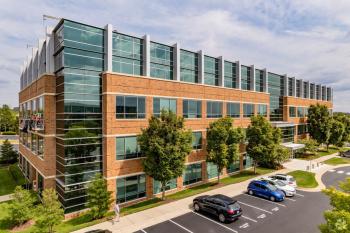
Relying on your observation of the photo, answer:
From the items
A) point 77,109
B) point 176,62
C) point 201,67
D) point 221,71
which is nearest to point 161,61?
point 176,62

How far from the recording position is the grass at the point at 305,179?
29.3 meters

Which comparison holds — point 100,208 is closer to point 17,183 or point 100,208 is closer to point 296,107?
point 17,183

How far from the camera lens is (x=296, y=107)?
2165 inches

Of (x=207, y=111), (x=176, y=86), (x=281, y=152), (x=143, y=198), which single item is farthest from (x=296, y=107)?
(x=143, y=198)

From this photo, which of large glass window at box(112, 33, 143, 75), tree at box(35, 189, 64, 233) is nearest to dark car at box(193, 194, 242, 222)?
tree at box(35, 189, 64, 233)

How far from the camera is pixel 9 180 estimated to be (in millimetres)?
36938

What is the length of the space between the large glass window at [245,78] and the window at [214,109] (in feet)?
33.2

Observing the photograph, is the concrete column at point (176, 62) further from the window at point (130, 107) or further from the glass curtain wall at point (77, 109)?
the glass curtain wall at point (77, 109)

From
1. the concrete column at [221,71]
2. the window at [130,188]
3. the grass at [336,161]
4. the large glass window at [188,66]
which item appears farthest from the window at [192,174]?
the grass at [336,161]

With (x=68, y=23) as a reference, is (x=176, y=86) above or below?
below

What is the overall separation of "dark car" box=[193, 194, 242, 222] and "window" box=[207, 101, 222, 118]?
15.0 metres

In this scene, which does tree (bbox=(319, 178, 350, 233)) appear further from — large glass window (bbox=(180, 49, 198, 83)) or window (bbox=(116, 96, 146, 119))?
large glass window (bbox=(180, 49, 198, 83))

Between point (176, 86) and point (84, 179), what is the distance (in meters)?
15.0

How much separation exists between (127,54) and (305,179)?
2897 centimetres
